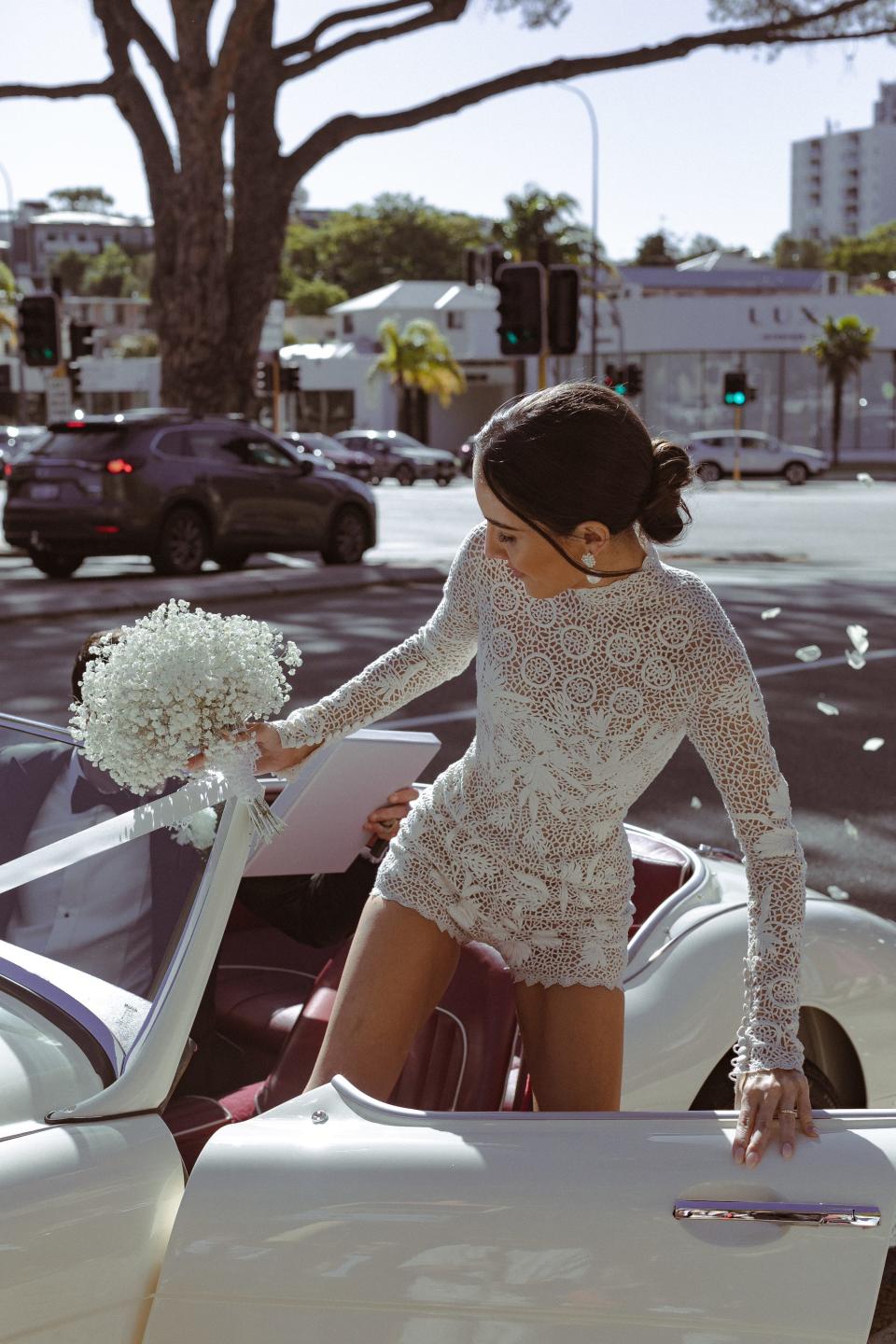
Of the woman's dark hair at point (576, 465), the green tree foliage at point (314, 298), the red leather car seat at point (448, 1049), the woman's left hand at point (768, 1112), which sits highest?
the green tree foliage at point (314, 298)

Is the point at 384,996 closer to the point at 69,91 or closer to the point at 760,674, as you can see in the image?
the point at 760,674

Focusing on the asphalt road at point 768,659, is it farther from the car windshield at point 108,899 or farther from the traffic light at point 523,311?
the traffic light at point 523,311

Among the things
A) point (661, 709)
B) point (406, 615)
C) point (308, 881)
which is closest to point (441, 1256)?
point (661, 709)

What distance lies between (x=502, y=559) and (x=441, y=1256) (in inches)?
36.0

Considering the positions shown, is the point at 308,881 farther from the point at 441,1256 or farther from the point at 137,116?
the point at 137,116

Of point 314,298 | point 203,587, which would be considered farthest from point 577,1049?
point 314,298

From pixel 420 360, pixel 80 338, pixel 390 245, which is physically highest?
pixel 390 245

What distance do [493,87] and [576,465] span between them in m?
18.9

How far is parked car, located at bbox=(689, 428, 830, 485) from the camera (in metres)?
44.6

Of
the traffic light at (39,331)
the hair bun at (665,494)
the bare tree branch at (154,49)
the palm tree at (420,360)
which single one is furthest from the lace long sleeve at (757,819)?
the palm tree at (420,360)

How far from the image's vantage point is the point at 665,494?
217cm

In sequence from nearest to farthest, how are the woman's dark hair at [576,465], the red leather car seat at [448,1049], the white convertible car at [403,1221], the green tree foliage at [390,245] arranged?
the white convertible car at [403,1221] → the woman's dark hair at [576,465] → the red leather car seat at [448,1049] → the green tree foliage at [390,245]

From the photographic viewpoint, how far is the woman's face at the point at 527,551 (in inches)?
85.1

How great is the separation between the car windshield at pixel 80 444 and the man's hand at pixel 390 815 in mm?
15030
